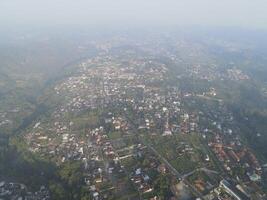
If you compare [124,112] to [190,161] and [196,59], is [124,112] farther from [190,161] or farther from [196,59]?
[196,59]

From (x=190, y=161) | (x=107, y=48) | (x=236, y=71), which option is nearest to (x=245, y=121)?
(x=190, y=161)

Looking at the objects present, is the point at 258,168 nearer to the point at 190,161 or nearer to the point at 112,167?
the point at 190,161

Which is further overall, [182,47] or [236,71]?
[182,47]

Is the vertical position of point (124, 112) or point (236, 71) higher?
point (124, 112)

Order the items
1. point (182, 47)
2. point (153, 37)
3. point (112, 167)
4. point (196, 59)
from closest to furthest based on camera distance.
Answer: point (112, 167)
point (196, 59)
point (182, 47)
point (153, 37)

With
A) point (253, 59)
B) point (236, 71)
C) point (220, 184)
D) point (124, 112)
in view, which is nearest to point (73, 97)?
point (124, 112)

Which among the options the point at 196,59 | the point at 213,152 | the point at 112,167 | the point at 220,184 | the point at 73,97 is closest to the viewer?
the point at 220,184
